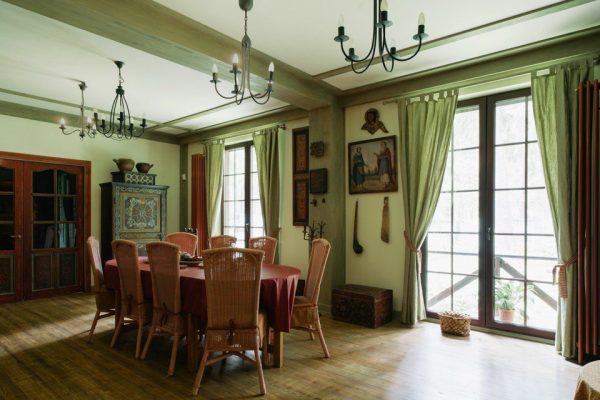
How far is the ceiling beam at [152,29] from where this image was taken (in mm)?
2422

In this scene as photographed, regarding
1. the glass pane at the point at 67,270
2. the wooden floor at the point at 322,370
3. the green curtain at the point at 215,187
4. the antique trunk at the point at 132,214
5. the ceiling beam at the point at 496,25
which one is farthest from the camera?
the green curtain at the point at 215,187

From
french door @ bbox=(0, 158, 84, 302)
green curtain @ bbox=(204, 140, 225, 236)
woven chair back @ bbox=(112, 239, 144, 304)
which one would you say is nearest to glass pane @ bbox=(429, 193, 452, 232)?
woven chair back @ bbox=(112, 239, 144, 304)

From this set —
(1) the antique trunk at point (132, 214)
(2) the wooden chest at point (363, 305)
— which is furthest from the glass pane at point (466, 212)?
(1) the antique trunk at point (132, 214)

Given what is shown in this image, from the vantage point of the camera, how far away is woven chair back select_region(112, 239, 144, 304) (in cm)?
321

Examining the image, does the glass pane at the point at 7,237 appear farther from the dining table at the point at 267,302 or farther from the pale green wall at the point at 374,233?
the pale green wall at the point at 374,233

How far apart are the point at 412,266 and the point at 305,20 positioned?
9.15 feet

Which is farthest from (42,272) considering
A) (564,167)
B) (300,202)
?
(564,167)

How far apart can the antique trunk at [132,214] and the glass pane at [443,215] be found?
176 inches

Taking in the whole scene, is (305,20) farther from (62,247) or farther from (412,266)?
(62,247)

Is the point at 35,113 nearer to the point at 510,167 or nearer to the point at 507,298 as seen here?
the point at 510,167

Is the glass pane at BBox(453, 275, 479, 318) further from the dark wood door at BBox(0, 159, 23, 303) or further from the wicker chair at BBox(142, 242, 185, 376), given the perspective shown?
the dark wood door at BBox(0, 159, 23, 303)

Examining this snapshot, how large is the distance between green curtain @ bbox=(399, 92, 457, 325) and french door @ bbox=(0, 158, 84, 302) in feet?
16.6

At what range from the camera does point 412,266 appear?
4.11 m

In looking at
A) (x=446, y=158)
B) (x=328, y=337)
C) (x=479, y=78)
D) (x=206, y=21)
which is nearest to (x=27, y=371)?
(x=328, y=337)
